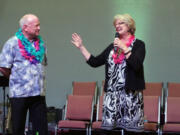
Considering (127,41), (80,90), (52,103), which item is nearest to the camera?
(127,41)

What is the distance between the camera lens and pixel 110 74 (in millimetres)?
3695

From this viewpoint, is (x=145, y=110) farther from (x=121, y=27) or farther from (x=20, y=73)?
(x=20, y=73)

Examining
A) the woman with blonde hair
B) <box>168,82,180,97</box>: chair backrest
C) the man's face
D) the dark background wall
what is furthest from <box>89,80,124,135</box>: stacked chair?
the man's face

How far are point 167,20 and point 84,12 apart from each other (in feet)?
5.30

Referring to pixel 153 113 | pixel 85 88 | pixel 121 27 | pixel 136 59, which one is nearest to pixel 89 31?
pixel 85 88

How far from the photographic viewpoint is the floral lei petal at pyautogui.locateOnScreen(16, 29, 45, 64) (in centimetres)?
348

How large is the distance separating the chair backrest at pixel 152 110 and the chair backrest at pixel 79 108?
972 mm

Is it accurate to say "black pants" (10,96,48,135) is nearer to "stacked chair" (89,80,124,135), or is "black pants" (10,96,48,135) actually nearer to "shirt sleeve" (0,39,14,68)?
"shirt sleeve" (0,39,14,68)

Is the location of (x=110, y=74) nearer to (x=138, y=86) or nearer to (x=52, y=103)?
(x=138, y=86)

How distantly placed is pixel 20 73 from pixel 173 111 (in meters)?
3.22

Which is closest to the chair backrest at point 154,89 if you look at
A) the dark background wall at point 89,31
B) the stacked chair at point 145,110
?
the stacked chair at point 145,110

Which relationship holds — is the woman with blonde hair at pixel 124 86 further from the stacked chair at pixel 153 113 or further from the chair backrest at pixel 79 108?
the chair backrest at pixel 79 108

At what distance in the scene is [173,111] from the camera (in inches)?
235

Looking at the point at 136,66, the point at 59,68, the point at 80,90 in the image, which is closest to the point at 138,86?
the point at 136,66
